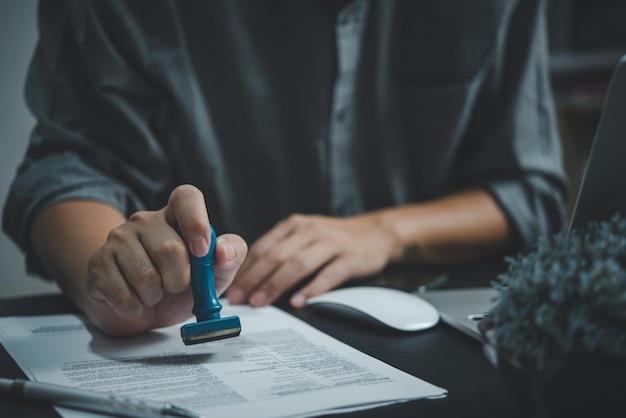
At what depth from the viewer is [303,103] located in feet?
3.20

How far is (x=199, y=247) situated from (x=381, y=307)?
181mm

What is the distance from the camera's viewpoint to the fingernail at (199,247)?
1.59 ft

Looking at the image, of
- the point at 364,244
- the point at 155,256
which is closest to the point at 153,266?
the point at 155,256

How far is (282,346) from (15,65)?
80 centimetres

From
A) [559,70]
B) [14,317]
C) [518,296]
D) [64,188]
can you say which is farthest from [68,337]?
[559,70]

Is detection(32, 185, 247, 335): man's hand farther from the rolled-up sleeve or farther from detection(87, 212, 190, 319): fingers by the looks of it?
the rolled-up sleeve

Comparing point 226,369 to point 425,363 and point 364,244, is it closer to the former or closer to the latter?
point 425,363

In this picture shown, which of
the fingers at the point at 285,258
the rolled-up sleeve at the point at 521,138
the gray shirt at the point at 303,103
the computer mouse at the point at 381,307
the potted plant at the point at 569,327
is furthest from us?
the rolled-up sleeve at the point at 521,138

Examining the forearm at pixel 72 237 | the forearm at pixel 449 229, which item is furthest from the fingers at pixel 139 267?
the forearm at pixel 449 229

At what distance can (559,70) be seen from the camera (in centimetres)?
200

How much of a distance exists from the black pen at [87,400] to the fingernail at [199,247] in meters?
0.13

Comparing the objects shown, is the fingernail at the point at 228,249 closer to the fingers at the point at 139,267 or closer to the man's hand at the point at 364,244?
the fingers at the point at 139,267

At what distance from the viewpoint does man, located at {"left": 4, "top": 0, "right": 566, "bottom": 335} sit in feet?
2.44

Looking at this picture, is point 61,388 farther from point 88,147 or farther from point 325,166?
point 325,166
